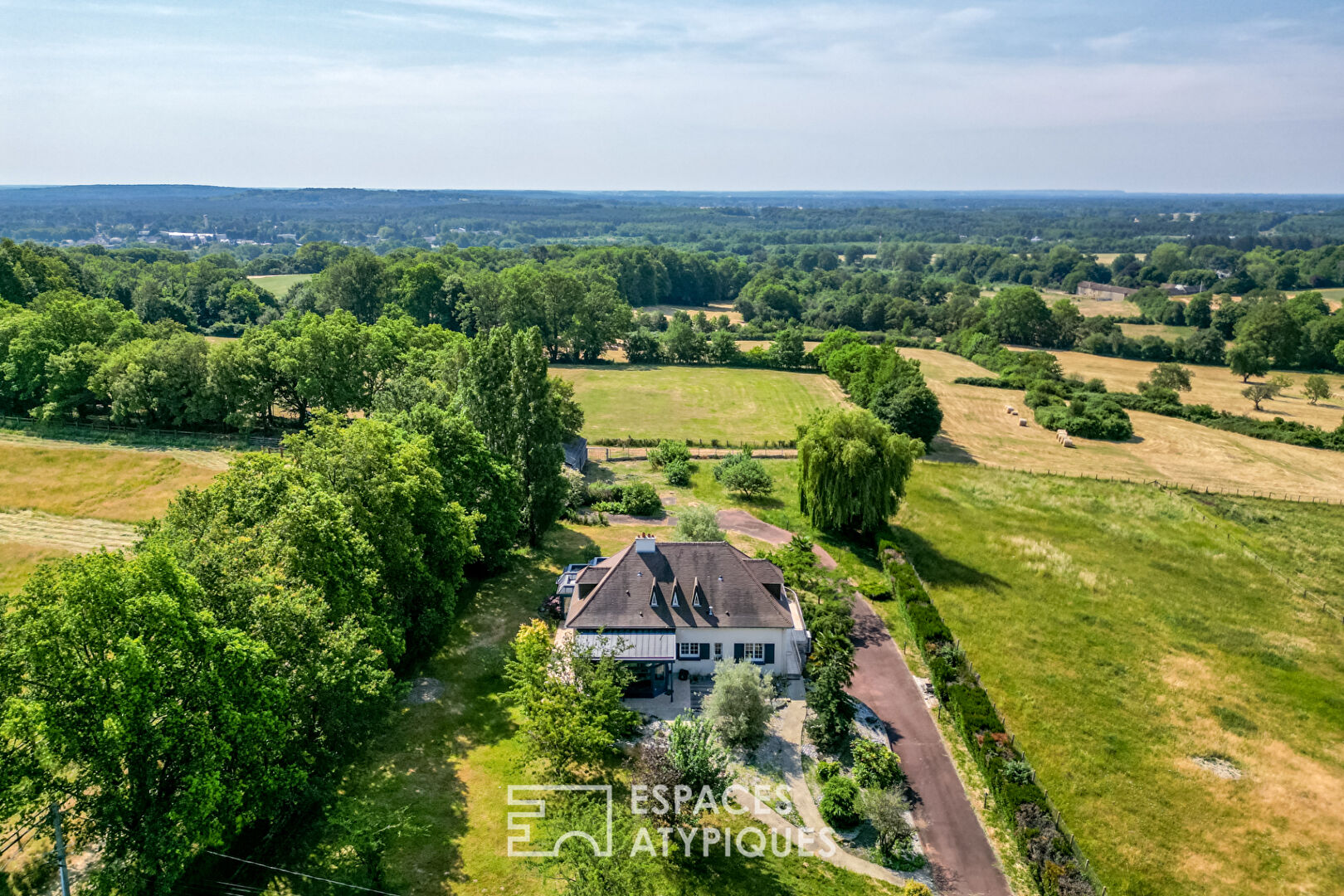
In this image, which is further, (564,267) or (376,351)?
(564,267)

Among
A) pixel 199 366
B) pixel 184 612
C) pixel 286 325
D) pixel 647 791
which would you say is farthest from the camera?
pixel 286 325

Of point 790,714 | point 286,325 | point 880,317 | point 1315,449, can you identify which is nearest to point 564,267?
point 880,317

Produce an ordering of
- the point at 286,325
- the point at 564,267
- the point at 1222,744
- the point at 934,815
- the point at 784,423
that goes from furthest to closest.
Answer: the point at 564,267 → the point at 784,423 → the point at 286,325 → the point at 1222,744 → the point at 934,815

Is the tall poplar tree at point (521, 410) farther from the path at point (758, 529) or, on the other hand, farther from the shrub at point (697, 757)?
the shrub at point (697, 757)

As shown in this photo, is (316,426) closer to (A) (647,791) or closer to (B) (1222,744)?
(A) (647,791)

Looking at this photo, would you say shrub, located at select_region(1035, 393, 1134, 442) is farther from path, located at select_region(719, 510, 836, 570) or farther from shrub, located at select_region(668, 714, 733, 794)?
shrub, located at select_region(668, 714, 733, 794)

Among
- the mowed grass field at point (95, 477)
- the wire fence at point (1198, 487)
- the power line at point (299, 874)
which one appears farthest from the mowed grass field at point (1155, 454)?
the mowed grass field at point (95, 477)

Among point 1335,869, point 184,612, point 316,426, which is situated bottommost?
point 1335,869

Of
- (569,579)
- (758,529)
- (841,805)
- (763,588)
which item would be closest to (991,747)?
(841,805)
